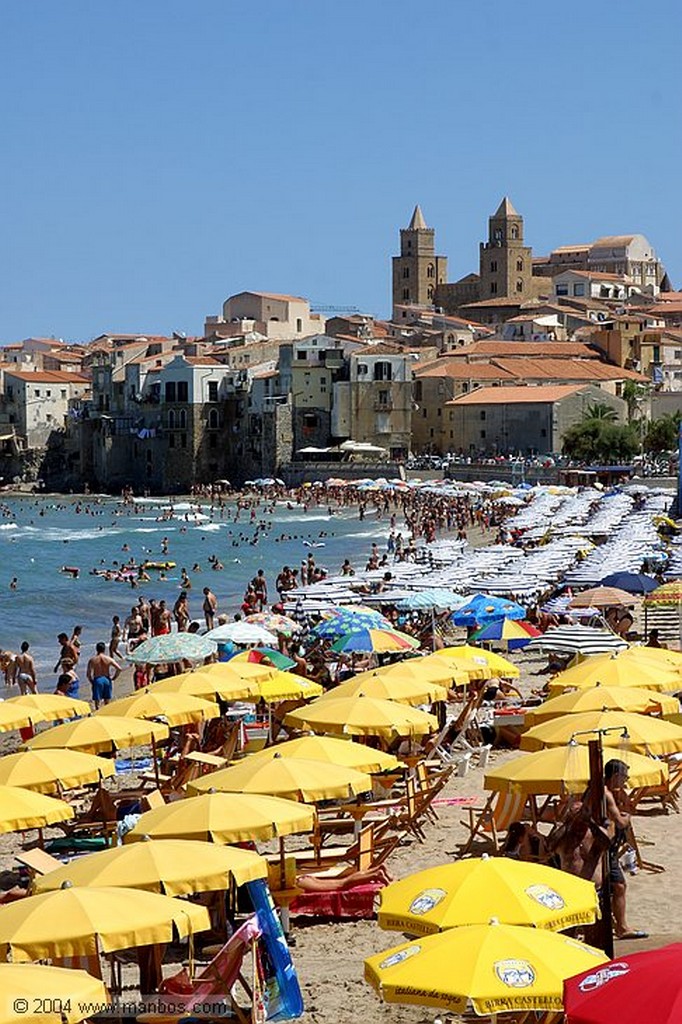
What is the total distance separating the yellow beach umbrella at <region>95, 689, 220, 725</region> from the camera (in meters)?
13.6

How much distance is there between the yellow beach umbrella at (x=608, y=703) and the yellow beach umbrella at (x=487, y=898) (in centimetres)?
495

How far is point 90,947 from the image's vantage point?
7.05 m

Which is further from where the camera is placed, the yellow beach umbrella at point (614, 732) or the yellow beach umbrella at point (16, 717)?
the yellow beach umbrella at point (16, 717)

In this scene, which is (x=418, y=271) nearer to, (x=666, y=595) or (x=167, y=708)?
(x=666, y=595)

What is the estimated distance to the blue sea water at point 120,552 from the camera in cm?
3662

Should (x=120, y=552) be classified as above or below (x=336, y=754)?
below

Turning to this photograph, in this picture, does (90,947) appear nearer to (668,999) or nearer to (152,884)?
(152,884)

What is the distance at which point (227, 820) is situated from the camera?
9070 millimetres

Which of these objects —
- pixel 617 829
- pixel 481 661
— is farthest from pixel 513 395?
pixel 617 829

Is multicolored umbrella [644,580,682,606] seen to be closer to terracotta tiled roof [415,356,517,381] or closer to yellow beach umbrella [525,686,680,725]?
yellow beach umbrella [525,686,680,725]

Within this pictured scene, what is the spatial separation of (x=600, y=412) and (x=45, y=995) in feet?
248

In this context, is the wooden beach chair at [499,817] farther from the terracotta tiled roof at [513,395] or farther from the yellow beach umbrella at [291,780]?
the terracotta tiled roof at [513,395]

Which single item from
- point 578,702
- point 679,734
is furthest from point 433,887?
point 578,702

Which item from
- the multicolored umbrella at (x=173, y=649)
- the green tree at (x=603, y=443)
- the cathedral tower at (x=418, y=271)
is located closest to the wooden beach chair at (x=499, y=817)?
the multicolored umbrella at (x=173, y=649)
